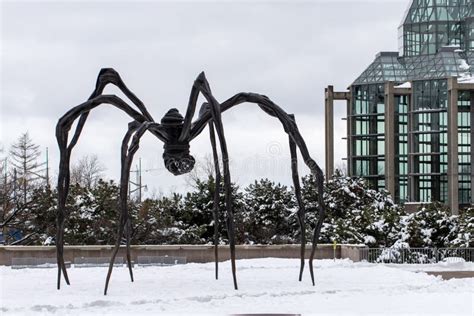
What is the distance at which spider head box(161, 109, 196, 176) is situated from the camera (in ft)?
38.2

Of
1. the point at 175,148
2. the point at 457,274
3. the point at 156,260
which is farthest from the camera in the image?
the point at 457,274

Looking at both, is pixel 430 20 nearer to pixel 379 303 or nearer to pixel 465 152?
pixel 465 152

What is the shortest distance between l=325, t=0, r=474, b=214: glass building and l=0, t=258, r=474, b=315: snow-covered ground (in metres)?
42.4

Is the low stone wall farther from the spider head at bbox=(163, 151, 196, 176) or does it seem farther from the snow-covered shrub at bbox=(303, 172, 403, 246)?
the spider head at bbox=(163, 151, 196, 176)

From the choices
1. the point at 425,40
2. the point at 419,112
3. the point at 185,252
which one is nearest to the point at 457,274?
the point at 185,252

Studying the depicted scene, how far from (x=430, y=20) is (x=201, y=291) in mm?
53415

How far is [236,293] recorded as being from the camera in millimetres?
11359

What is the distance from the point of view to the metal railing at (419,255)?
77.8ft

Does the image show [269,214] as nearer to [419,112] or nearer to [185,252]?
[185,252]

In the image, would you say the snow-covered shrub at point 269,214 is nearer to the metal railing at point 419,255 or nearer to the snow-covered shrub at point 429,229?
the snow-covered shrub at point 429,229

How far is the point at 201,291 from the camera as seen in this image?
38.9 feet

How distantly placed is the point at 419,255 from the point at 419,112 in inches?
1353

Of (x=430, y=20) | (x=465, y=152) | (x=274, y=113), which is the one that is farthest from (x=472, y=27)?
→ (x=274, y=113)

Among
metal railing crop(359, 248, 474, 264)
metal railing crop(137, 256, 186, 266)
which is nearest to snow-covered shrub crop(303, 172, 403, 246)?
metal railing crop(359, 248, 474, 264)
